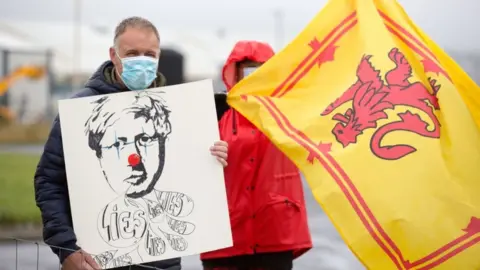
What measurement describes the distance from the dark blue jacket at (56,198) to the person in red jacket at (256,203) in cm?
53

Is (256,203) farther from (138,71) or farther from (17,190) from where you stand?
(17,190)

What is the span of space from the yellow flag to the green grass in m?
7.61

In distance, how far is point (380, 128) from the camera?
11.7ft

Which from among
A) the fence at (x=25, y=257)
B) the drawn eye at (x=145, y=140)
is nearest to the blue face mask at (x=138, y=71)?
the drawn eye at (x=145, y=140)

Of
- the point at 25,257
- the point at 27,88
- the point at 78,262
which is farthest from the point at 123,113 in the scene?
the point at 27,88

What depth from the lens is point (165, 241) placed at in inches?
141

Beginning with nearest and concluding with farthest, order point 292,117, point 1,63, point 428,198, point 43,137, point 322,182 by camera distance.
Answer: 1. point 428,198
2. point 322,182
3. point 292,117
4. point 43,137
5. point 1,63

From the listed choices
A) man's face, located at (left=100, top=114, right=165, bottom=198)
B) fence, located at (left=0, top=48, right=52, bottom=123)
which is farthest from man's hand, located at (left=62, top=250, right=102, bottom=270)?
fence, located at (left=0, top=48, right=52, bottom=123)

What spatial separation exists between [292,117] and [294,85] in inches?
7.7

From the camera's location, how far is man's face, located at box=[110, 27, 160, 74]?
3.61 m

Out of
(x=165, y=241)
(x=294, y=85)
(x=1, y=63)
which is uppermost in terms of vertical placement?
(x=1, y=63)

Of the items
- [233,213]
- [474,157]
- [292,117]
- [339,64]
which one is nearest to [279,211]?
[233,213]

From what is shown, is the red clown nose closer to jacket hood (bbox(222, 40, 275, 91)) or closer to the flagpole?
jacket hood (bbox(222, 40, 275, 91))

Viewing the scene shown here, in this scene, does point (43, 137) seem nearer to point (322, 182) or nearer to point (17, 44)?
point (17, 44)
